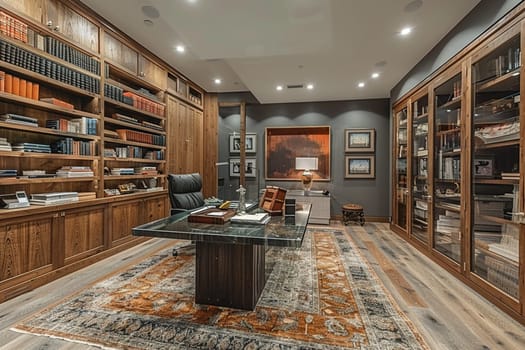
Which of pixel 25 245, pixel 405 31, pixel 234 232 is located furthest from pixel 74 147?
pixel 405 31

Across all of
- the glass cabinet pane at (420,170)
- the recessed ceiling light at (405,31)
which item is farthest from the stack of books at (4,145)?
the glass cabinet pane at (420,170)

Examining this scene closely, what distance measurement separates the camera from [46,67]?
8.60ft

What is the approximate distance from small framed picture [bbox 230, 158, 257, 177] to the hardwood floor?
3.18m

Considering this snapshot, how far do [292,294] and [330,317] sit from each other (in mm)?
447

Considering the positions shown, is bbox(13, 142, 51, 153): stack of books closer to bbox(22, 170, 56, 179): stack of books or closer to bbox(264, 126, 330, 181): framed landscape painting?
bbox(22, 170, 56, 179): stack of books

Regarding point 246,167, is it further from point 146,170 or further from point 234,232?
point 234,232

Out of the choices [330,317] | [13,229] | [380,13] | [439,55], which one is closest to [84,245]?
[13,229]

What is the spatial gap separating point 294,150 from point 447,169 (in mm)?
3480

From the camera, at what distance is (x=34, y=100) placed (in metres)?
2.51

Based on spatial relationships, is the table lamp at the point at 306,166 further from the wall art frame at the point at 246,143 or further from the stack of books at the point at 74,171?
the stack of books at the point at 74,171

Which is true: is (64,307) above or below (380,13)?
below

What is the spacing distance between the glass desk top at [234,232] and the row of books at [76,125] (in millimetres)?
1831

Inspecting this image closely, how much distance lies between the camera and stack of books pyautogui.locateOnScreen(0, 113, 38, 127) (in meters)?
2.33

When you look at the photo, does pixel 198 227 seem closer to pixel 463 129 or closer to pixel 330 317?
pixel 330 317
